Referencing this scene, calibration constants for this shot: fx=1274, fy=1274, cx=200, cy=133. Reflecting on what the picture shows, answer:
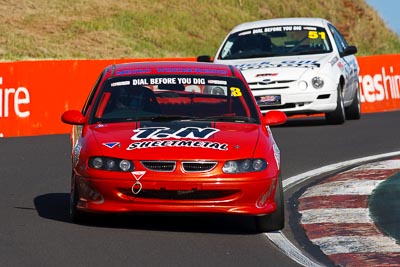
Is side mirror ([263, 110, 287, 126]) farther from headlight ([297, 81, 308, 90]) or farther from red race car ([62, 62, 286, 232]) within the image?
headlight ([297, 81, 308, 90])

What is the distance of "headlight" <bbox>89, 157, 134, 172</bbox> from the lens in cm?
896

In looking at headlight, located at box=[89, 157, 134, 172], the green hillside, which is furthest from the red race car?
the green hillside

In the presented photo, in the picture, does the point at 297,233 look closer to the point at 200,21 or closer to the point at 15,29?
the point at 15,29

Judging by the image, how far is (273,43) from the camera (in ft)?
64.6

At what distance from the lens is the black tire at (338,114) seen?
758 inches

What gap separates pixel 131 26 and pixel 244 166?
40.1m

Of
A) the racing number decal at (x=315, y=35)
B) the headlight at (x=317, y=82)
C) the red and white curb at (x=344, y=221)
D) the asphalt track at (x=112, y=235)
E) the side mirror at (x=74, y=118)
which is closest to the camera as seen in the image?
the asphalt track at (x=112, y=235)

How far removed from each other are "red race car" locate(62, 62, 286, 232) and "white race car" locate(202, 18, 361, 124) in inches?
329

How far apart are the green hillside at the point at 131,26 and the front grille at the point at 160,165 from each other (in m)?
30.7

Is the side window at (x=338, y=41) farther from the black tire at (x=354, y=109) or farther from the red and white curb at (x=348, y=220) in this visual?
the red and white curb at (x=348, y=220)

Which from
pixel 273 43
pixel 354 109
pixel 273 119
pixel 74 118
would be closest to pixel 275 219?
pixel 273 119

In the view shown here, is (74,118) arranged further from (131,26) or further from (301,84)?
(131,26)

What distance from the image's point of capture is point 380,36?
60625 mm

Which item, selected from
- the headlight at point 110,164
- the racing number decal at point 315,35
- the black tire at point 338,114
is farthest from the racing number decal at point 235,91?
the racing number decal at point 315,35
